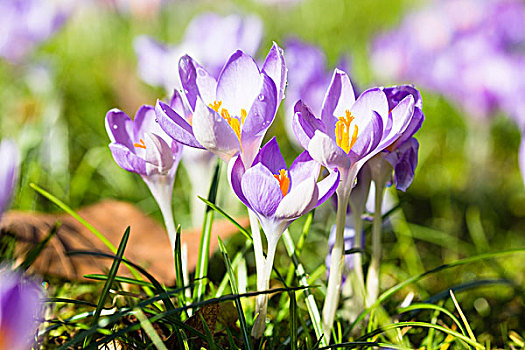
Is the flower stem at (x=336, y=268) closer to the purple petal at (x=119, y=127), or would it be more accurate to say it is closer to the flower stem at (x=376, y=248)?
the flower stem at (x=376, y=248)

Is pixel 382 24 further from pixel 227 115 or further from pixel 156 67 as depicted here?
pixel 227 115

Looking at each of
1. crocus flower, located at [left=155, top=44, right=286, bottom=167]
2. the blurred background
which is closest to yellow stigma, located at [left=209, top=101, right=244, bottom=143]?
crocus flower, located at [left=155, top=44, right=286, bottom=167]

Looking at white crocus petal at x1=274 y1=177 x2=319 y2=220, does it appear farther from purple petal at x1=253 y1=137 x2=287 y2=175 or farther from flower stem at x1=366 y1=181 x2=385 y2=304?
flower stem at x1=366 y1=181 x2=385 y2=304

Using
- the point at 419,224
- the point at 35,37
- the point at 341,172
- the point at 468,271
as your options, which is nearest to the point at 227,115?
the point at 341,172

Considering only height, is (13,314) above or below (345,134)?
below

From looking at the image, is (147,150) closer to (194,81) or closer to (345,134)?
(194,81)

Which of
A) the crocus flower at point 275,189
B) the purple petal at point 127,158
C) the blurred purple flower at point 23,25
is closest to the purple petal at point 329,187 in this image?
the crocus flower at point 275,189

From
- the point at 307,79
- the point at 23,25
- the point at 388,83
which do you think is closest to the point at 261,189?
the point at 307,79
